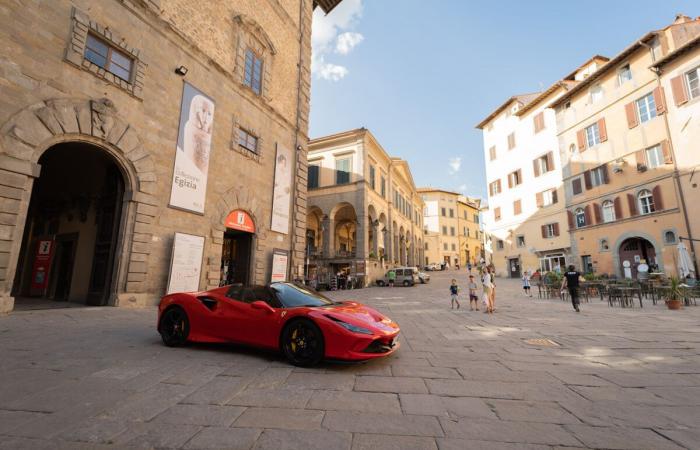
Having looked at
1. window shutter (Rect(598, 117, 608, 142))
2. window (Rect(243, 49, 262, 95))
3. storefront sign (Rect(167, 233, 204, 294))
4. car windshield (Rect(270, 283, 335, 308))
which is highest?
window shutter (Rect(598, 117, 608, 142))

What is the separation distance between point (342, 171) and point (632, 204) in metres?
21.4

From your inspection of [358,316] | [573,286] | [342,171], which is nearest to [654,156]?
[573,286]

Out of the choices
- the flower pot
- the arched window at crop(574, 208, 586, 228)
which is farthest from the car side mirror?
the arched window at crop(574, 208, 586, 228)

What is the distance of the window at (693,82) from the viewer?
704 inches

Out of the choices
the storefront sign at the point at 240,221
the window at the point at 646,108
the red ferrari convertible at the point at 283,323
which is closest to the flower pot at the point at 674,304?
the red ferrari convertible at the point at 283,323

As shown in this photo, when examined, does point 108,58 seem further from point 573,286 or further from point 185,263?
point 573,286

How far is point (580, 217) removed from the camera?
24672mm

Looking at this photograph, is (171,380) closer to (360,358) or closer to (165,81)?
(360,358)

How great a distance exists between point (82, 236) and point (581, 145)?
30.6m

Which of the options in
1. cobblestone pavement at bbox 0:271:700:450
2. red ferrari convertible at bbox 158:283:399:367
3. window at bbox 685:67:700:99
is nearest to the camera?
cobblestone pavement at bbox 0:271:700:450

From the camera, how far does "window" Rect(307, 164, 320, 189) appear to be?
103ft

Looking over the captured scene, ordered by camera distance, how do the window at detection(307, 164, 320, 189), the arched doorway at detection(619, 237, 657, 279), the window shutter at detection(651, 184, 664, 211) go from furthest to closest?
1. the window at detection(307, 164, 320, 189)
2. the arched doorway at detection(619, 237, 657, 279)
3. the window shutter at detection(651, 184, 664, 211)

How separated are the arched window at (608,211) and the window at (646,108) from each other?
5.44m

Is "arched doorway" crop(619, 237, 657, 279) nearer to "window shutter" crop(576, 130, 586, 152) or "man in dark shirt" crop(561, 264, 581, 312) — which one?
"window shutter" crop(576, 130, 586, 152)
